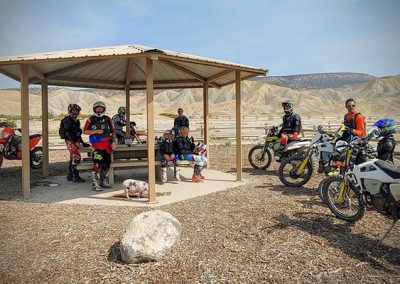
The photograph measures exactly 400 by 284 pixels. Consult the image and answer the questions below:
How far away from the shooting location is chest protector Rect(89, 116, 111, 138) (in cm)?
668

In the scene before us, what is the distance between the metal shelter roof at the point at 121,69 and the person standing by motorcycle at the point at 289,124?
3.61 ft

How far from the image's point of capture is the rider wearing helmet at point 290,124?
8102mm

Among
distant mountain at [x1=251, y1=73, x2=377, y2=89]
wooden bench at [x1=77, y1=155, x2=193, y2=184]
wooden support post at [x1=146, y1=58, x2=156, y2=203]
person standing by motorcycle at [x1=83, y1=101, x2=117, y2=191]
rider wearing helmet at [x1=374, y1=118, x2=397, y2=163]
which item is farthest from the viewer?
distant mountain at [x1=251, y1=73, x2=377, y2=89]

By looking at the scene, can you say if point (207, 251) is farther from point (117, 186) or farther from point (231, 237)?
point (117, 186)

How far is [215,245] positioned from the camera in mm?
4027

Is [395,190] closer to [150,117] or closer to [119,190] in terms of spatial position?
[150,117]

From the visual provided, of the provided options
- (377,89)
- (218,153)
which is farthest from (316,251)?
(377,89)

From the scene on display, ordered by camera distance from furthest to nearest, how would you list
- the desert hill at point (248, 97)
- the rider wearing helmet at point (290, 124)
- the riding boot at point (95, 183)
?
the desert hill at point (248, 97)
the rider wearing helmet at point (290, 124)
the riding boot at point (95, 183)

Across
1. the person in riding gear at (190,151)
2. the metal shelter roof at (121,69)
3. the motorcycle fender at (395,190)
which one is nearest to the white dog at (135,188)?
the person in riding gear at (190,151)

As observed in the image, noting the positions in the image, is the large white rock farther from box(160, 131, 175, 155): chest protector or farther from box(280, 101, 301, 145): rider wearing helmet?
box(280, 101, 301, 145): rider wearing helmet

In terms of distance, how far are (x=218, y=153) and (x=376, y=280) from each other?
10.1 meters

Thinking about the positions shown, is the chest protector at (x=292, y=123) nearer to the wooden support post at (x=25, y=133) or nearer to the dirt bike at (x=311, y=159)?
the dirt bike at (x=311, y=159)

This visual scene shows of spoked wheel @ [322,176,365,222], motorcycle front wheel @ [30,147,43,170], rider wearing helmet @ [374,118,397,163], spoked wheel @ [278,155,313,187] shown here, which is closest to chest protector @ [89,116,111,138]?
spoked wheel @ [278,155,313,187]

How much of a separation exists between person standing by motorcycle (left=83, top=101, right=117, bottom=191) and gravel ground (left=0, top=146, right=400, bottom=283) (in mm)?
1236
